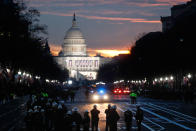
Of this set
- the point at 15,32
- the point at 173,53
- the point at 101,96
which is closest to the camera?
the point at 15,32

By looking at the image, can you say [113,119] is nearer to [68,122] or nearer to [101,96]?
[68,122]

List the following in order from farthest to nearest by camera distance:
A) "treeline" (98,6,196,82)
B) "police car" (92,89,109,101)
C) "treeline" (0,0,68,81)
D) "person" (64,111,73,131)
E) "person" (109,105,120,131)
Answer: "treeline" (98,6,196,82)
"police car" (92,89,109,101)
"treeline" (0,0,68,81)
"person" (109,105,120,131)
"person" (64,111,73,131)

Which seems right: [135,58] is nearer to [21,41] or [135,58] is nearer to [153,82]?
[153,82]

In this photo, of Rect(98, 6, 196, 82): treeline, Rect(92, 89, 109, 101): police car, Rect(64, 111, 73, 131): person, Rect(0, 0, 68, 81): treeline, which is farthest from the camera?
Rect(98, 6, 196, 82): treeline

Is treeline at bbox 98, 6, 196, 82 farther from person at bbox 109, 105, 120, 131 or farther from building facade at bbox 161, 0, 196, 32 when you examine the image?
person at bbox 109, 105, 120, 131

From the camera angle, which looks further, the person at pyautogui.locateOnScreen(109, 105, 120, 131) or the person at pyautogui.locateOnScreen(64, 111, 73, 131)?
the person at pyautogui.locateOnScreen(109, 105, 120, 131)

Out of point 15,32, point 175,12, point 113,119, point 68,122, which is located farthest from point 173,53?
point 175,12

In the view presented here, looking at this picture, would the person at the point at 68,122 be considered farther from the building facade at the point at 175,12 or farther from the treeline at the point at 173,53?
the building facade at the point at 175,12

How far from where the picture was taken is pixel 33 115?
2202 cm

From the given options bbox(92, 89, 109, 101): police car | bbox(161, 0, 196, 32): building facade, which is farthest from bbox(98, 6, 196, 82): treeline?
bbox(161, 0, 196, 32): building facade

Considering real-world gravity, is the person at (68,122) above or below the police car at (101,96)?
below

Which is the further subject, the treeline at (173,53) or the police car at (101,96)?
the treeline at (173,53)

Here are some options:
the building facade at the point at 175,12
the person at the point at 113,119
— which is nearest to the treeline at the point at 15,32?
the person at the point at 113,119

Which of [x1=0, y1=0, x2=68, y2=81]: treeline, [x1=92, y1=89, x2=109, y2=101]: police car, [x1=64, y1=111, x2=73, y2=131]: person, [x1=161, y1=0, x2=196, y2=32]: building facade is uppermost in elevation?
[x1=161, y1=0, x2=196, y2=32]: building facade
